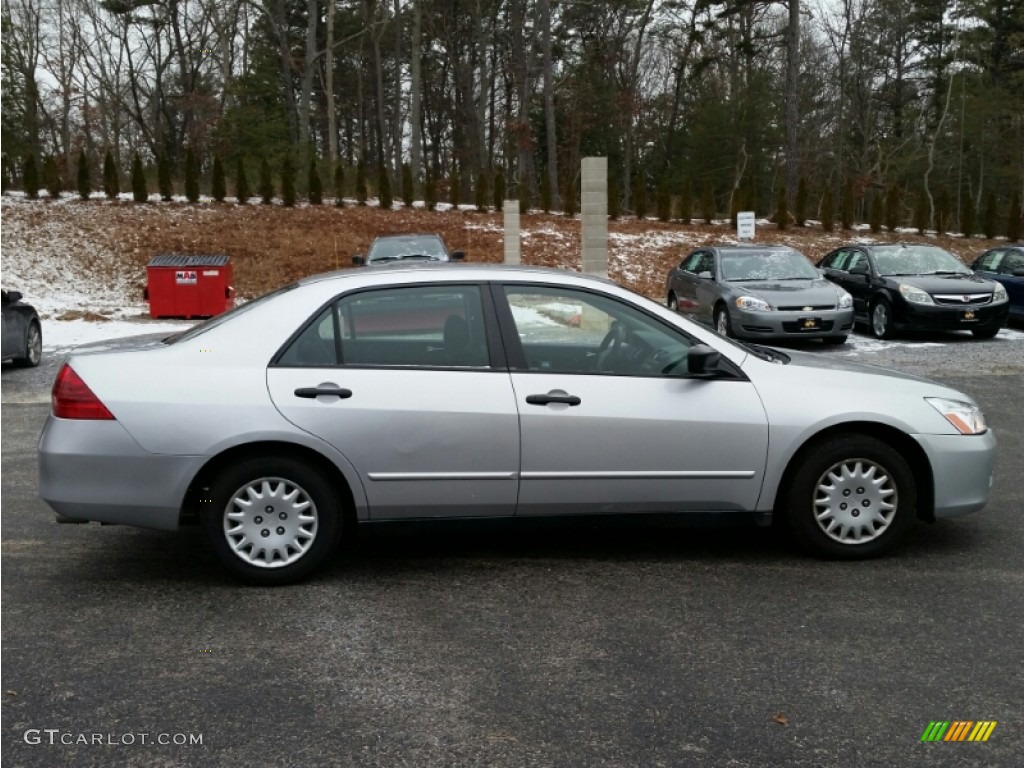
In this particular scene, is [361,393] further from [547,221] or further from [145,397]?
[547,221]

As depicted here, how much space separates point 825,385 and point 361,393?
2315 millimetres

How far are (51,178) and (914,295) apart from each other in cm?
2608

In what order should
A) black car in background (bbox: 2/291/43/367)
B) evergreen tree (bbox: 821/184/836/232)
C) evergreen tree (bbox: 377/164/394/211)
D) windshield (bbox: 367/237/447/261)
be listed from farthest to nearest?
evergreen tree (bbox: 821/184/836/232), evergreen tree (bbox: 377/164/394/211), windshield (bbox: 367/237/447/261), black car in background (bbox: 2/291/43/367)

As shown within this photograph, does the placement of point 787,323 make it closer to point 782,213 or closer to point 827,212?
point 782,213

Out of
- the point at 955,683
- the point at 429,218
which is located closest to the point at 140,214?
the point at 429,218

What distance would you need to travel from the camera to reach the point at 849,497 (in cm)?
547

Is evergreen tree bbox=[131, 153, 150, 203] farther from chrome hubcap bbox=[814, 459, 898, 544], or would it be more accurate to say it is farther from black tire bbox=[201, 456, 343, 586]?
chrome hubcap bbox=[814, 459, 898, 544]

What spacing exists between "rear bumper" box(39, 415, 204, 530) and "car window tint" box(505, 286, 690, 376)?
67.6 inches

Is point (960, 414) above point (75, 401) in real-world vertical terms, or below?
below

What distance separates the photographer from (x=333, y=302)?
5309 millimetres

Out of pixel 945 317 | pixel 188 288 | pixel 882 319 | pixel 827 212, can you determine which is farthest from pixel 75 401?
pixel 827 212

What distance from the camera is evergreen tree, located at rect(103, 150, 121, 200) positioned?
1266 inches

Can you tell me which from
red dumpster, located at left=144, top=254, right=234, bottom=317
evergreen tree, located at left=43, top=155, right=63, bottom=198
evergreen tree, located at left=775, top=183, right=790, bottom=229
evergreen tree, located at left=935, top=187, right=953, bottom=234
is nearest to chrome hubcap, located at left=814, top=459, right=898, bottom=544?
red dumpster, located at left=144, top=254, right=234, bottom=317

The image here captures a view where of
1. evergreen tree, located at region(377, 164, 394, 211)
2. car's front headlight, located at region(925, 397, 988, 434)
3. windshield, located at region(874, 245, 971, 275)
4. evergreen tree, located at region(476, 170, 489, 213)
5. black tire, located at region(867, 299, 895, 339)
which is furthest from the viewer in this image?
evergreen tree, located at region(476, 170, 489, 213)
